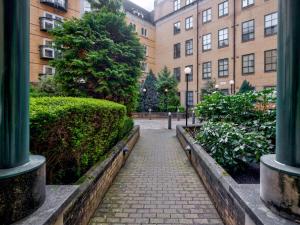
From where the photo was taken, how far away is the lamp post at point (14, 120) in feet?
6.49

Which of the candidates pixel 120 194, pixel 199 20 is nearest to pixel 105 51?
pixel 120 194

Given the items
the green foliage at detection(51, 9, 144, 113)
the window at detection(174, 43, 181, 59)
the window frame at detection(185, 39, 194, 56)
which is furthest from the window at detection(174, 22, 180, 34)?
the green foliage at detection(51, 9, 144, 113)

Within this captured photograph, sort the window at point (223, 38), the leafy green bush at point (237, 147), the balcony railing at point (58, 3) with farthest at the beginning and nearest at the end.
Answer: the window at point (223, 38) → the balcony railing at point (58, 3) → the leafy green bush at point (237, 147)

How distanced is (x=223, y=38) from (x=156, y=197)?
26.9m

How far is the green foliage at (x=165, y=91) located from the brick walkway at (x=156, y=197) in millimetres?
20089

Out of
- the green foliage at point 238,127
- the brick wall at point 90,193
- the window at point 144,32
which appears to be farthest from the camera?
the window at point 144,32

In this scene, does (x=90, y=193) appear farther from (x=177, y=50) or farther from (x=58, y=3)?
(x=177, y=50)

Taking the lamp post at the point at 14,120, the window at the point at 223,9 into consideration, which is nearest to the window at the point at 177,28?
the window at the point at 223,9

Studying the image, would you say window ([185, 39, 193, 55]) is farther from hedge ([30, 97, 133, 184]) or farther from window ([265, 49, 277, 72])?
hedge ([30, 97, 133, 184])

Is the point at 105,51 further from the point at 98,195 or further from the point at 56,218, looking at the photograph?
the point at 56,218

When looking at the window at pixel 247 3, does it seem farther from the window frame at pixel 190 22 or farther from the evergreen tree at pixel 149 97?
the evergreen tree at pixel 149 97

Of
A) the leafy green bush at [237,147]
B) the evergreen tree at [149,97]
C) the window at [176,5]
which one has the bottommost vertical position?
the leafy green bush at [237,147]

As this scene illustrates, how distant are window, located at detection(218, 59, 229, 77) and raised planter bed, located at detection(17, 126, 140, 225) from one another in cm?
2504

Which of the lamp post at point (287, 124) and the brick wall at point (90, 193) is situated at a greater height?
the lamp post at point (287, 124)
